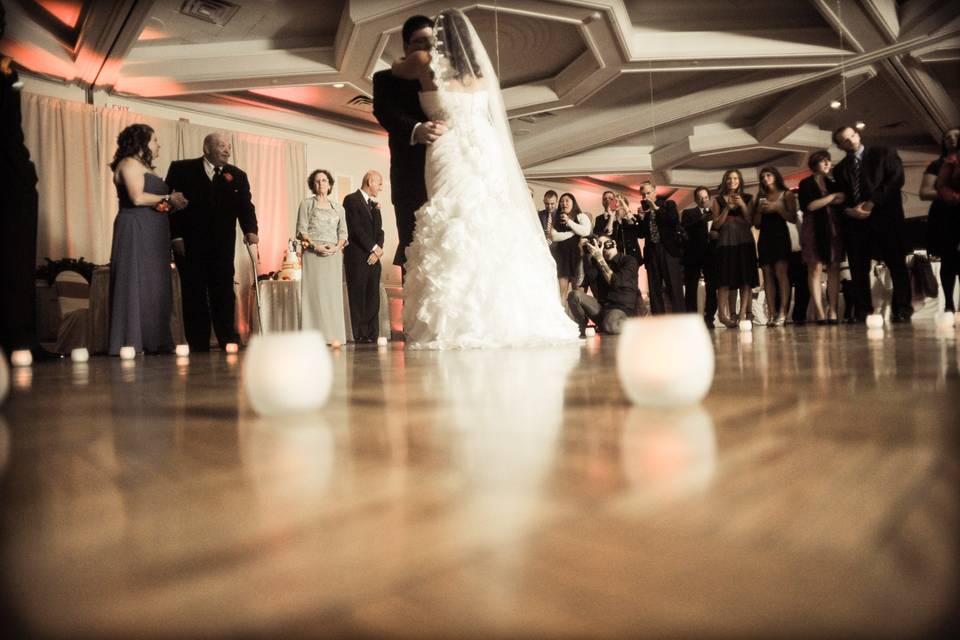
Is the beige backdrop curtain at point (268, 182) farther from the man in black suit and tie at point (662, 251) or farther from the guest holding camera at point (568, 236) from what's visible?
the man in black suit and tie at point (662, 251)

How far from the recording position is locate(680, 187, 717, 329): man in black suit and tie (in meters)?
5.93

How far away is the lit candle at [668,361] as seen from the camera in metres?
0.70

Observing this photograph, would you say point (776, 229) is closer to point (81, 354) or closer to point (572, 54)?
point (572, 54)

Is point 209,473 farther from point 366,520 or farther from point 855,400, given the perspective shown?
point 855,400

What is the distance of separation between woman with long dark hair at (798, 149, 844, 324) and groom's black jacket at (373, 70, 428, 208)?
2940mm

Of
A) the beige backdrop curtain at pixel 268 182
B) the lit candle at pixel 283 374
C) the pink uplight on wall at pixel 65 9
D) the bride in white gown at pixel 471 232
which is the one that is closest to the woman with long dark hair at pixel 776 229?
the bride in white gown at pixel 471 232

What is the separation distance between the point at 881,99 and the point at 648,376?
980cm

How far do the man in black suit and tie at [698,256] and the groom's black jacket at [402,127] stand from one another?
3584mm

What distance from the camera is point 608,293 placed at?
5129 mm

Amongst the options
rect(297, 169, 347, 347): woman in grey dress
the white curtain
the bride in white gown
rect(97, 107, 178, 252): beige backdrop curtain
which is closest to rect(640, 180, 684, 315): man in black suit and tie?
rect(297, 169, 347, 347): woman in grey dress

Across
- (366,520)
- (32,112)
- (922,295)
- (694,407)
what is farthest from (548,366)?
(32,112)

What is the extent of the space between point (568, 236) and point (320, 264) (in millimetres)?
2442

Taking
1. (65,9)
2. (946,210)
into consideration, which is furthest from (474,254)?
(65,9)

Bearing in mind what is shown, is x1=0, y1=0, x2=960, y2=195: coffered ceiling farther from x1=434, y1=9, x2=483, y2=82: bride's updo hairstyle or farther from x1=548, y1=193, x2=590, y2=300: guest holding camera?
x1=434, y1=9, x2=483, y2=82: bride's updo hairstyle
